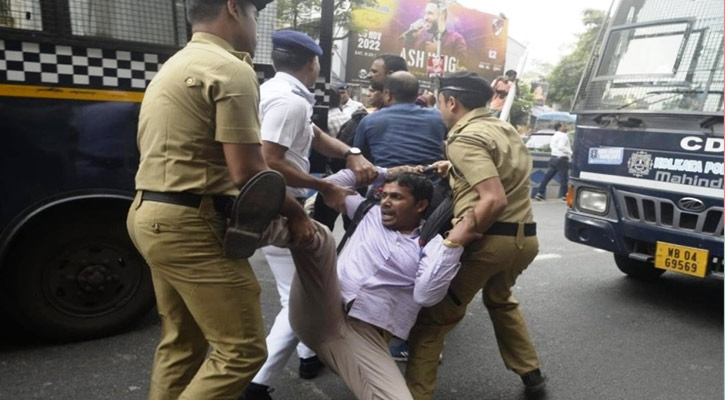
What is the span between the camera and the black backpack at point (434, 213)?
100 inches

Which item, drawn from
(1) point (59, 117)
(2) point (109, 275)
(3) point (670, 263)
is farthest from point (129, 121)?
(3) point (670, 263)

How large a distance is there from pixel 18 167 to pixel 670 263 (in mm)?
4036

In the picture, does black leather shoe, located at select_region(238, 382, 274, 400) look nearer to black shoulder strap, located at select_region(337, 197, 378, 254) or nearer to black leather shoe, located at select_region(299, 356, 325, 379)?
black leather shoe, located at select_region(299, 356, 325, 379)

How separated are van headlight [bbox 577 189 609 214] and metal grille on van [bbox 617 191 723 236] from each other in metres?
0.16

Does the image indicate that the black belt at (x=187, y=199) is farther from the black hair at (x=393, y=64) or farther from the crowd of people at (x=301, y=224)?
the black hair at (x=393, y=64)

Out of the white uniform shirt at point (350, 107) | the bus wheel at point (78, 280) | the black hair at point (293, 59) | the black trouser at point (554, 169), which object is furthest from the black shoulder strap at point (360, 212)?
the black trouser at point (554, 169)

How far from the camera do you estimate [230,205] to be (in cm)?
187

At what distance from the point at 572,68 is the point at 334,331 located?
3564 centimetres

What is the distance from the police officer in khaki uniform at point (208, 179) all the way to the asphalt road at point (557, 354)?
1126mm

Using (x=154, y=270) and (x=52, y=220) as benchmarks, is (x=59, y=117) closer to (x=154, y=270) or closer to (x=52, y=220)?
(x=52, y=220)

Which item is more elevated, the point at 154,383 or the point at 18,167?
the point at 18,167

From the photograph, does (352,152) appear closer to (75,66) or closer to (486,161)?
(486,161)

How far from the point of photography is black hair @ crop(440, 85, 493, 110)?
8.87 feet

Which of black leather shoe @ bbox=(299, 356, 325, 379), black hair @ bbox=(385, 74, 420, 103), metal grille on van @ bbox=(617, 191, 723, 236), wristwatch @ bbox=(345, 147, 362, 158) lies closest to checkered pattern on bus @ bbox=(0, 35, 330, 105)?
wristwatch @ bbox=(345, 147, 362, 158)
